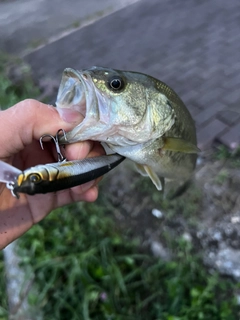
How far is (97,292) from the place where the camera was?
7.11 feet

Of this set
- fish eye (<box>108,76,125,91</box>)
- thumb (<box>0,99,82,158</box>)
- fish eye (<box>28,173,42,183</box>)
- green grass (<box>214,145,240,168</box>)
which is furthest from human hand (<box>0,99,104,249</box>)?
green grass (<box>214,145,240,168</box>)

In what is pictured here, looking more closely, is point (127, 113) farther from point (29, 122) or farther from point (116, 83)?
point (29, 122)

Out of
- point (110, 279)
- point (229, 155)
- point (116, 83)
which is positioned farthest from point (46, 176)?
point (229, 155)

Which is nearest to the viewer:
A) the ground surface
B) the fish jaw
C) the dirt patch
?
the fish jaw

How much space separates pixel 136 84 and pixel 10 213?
30.4 inches

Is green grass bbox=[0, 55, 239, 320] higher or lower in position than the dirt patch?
higher

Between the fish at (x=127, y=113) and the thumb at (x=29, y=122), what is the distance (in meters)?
0.04

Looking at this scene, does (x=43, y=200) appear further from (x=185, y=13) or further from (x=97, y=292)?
(x=185, y=13)

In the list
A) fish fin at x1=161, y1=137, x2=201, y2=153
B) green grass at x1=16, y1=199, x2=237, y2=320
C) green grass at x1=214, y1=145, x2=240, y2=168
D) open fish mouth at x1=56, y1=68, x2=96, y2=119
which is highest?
open fish mouth at x1=56, y1=68, x2=96, y2=119

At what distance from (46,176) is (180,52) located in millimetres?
3930

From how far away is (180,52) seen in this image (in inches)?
179

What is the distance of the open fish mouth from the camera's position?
53.9 inches

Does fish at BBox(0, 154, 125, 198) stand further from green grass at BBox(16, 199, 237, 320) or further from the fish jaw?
green grass at BBox(16, 199, 237, 320)

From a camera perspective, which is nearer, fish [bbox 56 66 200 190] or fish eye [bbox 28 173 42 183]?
fish eye [bbox 28 173 42 183]
